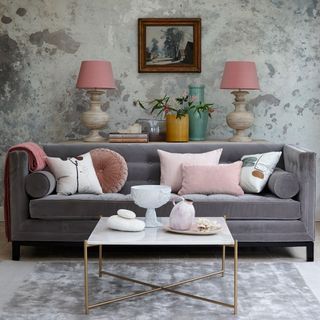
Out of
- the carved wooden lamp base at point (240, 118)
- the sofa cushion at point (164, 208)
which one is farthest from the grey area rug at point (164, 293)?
the carved wooden lamp base at point (240, 118)

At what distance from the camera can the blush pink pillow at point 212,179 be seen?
17.0ft

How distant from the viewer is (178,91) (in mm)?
6336

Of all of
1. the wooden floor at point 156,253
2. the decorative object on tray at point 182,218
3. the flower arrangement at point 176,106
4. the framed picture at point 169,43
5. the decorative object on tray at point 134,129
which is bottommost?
the wooden floor at point 156,253

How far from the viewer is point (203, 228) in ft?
12.7

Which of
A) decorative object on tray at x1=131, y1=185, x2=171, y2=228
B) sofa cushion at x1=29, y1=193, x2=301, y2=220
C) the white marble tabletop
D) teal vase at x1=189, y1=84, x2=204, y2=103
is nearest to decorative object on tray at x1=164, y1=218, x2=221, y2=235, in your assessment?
the white marble tabletop

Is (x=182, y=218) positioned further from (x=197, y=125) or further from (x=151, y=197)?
(x=197, y=125)

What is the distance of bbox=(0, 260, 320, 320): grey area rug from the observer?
367 centimetres

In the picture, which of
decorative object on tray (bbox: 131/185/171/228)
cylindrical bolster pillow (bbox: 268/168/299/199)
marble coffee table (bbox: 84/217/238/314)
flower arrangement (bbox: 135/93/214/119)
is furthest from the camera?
flower arrangement (bbox: 135/93/214/119)

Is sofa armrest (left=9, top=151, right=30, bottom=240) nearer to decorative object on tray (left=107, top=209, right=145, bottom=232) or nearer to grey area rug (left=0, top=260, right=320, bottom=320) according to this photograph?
grey area rug (left=0, top=260, right=320, bottom=320)

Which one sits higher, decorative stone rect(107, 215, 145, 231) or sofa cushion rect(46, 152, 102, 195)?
sofa cushion rect(46, 152, 102, 195)

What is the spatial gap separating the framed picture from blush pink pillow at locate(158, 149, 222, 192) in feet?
3.60

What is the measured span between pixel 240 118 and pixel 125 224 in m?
2.33

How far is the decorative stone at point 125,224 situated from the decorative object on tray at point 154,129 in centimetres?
216

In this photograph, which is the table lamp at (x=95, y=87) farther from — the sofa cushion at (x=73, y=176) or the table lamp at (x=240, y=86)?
the table lamp at (x=240, y=86)
